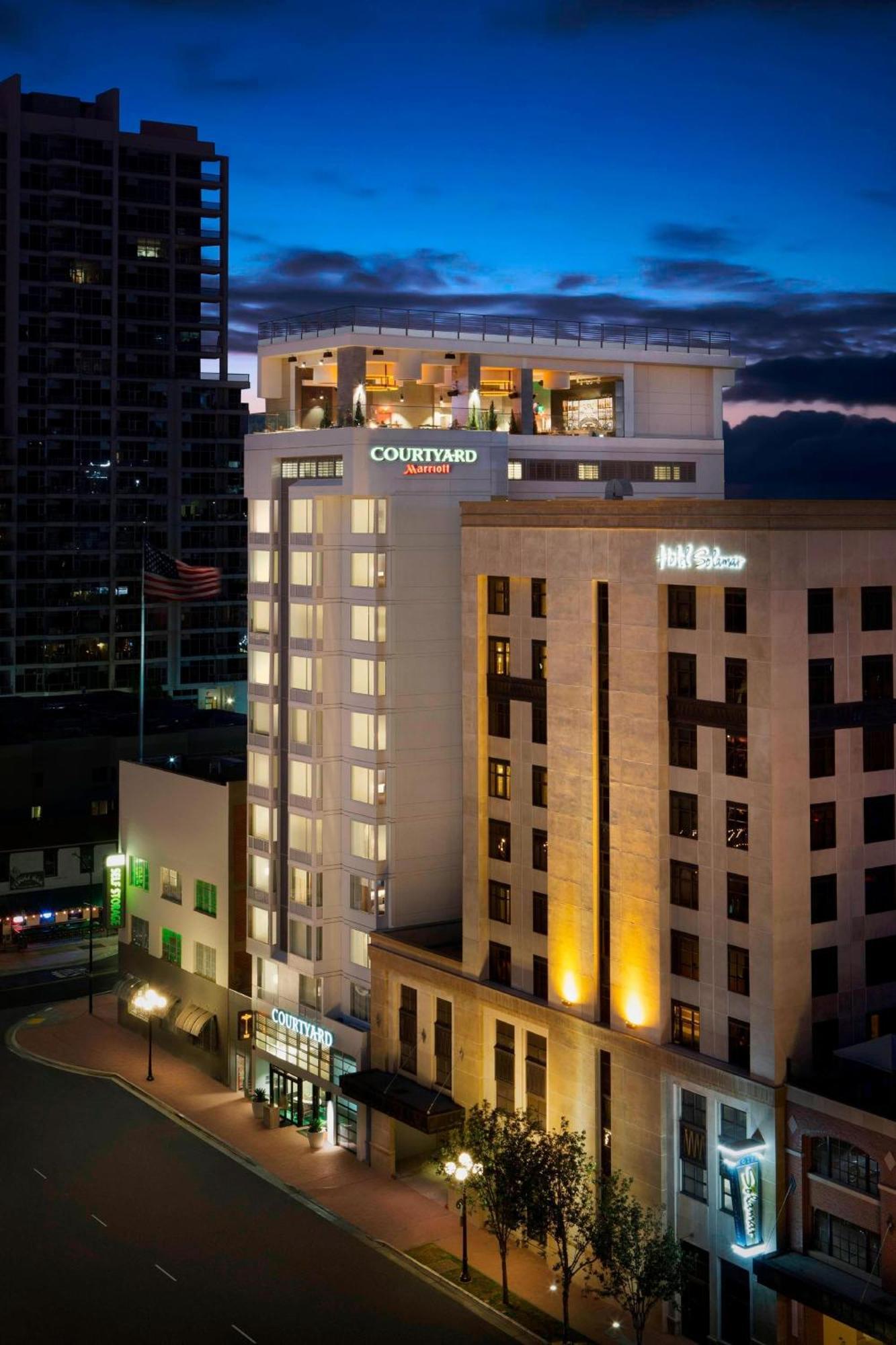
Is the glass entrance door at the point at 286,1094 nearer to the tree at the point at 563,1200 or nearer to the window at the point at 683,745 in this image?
the tree at the point at 563,1200

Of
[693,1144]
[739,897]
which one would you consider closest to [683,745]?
[739,897]

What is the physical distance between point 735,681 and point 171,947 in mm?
44307

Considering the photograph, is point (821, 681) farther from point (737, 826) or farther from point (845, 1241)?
point (845, 1241)

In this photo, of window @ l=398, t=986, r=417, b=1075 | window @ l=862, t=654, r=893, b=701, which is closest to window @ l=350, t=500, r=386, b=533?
window @ l=398, t=986, r=417, b=1075

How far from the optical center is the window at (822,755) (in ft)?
178

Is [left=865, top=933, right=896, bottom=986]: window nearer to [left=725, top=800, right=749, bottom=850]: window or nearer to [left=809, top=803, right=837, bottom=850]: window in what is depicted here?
[left=809, top=803, right=837, bottom=850]: window

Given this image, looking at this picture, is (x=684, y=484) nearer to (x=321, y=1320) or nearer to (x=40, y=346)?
(x=321, y=1320)

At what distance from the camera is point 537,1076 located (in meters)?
62.5

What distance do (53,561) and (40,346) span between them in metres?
23.1

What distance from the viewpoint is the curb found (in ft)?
185

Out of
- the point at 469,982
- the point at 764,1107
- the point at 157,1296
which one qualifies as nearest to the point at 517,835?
the point at 469,982

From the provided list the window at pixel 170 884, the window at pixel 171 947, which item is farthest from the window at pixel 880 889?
the window at pixel 171 947

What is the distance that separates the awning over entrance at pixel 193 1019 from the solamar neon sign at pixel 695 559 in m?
39.6

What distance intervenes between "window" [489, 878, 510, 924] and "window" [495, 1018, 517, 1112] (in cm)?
442
